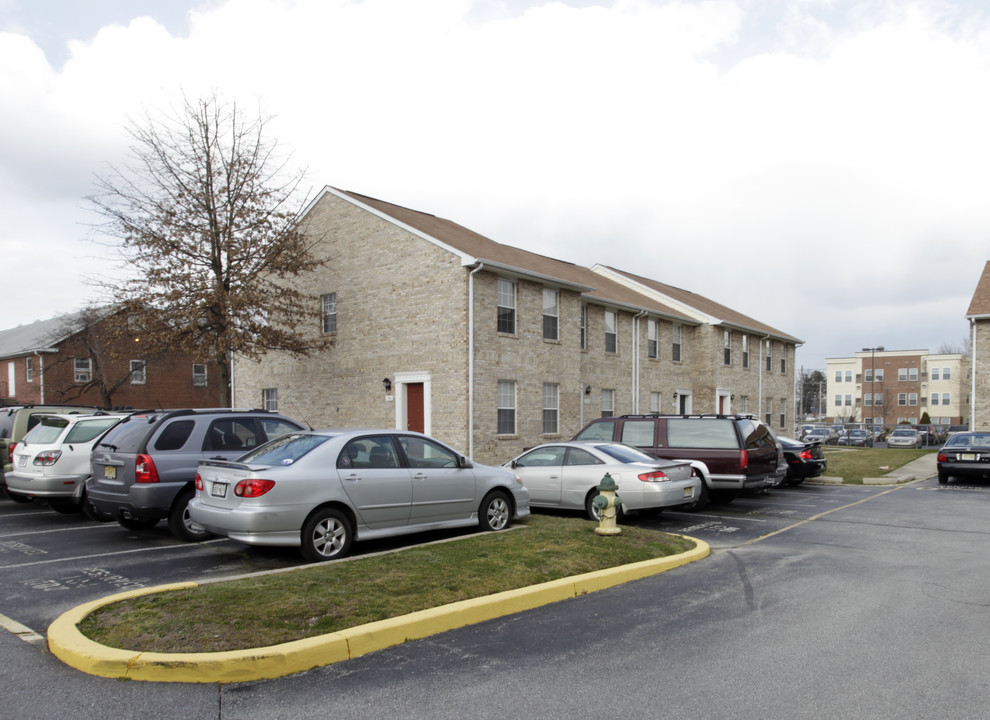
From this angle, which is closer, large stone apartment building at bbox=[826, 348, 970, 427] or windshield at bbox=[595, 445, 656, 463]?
windshield at bbox=[595, 445, 656, 463]

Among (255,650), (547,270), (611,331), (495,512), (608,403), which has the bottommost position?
(495,512)

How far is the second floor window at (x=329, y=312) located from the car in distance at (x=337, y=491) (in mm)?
14106

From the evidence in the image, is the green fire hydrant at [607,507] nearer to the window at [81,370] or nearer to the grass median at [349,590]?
the grass median at [349,590]

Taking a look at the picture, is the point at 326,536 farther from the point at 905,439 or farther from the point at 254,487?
the point at 905,439

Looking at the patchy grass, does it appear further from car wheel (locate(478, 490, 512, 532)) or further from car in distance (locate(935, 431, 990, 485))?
car wheel (locate(478, 490, 512, 532))

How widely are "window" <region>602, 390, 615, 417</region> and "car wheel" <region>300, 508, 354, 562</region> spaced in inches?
685

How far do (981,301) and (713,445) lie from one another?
76.3 ft

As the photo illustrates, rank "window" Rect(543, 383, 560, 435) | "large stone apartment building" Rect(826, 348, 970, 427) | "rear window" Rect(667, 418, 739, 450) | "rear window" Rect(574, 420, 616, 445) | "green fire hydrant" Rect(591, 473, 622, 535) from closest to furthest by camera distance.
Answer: "green fire hydrant" Rect(591, 473, 622, 535)
"rear window" Rect(667, 418, 739, 450)
"rear window" Rect(574, 420, 616, 445)
"window" Rect(543, 383, 560, 435)
"large stone apartment building" Rect(826, 348, 970, 427)

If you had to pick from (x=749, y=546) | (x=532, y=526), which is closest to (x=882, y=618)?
(x=749, y=546)

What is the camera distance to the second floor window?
75.0 ft

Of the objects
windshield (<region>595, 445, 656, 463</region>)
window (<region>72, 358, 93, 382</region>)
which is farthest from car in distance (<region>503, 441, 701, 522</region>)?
window (<region>72, 358, 93, 382</region>)

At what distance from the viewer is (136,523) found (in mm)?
10281

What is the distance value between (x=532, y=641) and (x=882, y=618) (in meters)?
3.11

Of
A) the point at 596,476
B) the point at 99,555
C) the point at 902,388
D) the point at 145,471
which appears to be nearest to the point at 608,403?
the point at 596,476
